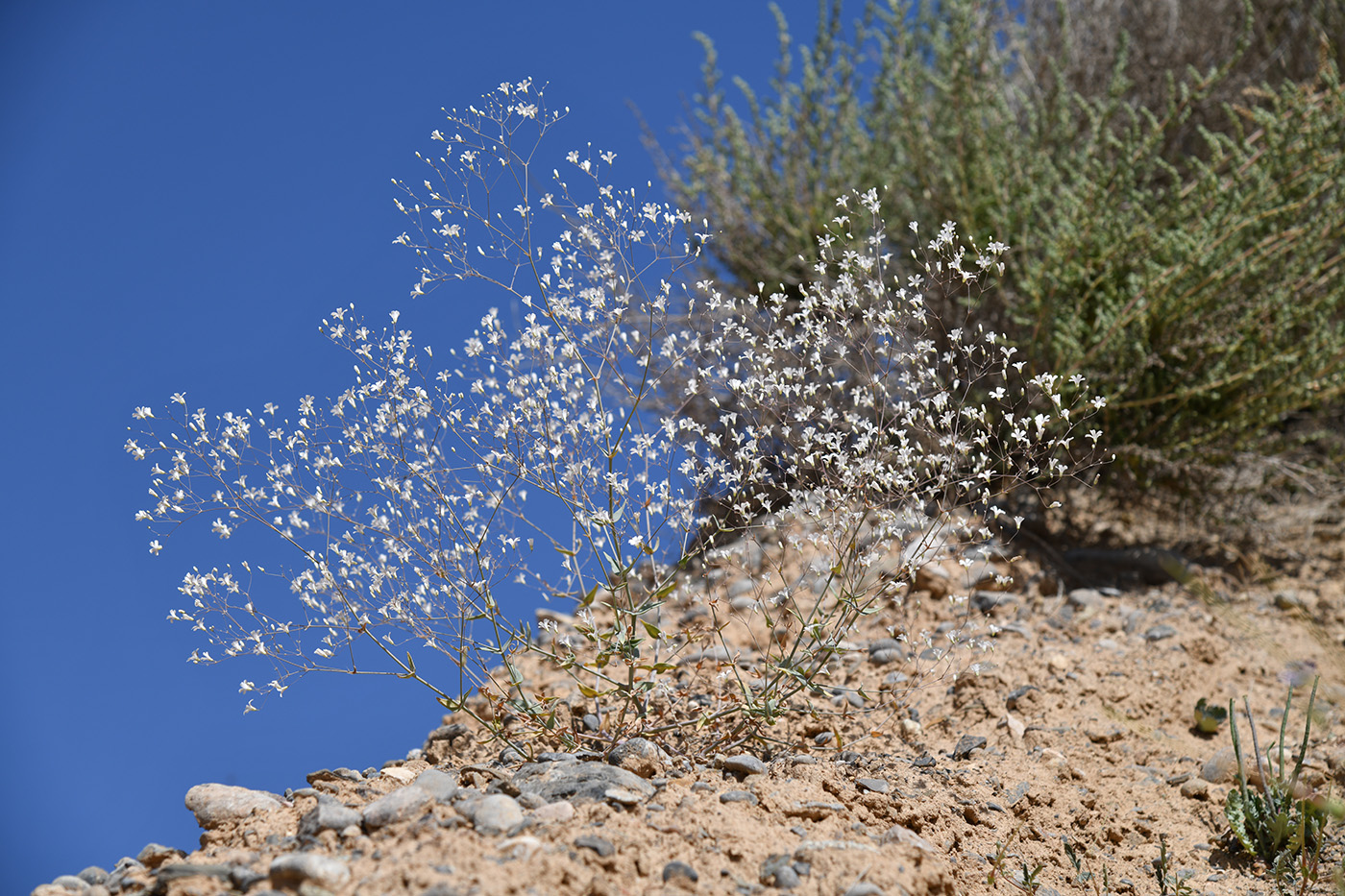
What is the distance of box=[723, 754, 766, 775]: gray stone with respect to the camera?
3.02 m

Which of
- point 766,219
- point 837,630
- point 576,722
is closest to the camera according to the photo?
point 837,630

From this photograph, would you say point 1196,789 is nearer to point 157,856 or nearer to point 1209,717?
point 1209,717

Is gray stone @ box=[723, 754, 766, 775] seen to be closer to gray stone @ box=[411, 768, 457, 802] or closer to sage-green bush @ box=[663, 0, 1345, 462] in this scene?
gray stone @ box=[411, 768, 457, 802]

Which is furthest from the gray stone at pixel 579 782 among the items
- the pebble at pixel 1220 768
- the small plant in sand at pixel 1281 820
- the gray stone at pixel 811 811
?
the pebble at pixel 1220 768

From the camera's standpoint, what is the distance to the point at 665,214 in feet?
10.9

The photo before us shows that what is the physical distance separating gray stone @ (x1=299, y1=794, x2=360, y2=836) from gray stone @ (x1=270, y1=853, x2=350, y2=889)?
0.22 meters

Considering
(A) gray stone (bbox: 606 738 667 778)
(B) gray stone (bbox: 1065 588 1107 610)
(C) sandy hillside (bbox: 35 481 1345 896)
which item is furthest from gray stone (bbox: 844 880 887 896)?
(B) gray stone (bbox: 1065 588 1107 610)

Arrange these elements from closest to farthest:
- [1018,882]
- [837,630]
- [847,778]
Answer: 1. [1018,882]
2. [847,778]
3. [837,630]

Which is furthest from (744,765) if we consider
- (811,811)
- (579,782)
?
(579,782)

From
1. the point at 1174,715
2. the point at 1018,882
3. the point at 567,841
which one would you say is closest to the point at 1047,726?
the point at 1174,715

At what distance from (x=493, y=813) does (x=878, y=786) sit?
127 cm

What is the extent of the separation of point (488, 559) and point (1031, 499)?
407 cm

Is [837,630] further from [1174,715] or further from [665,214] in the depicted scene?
[1174,715]

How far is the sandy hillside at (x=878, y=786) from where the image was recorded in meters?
Answer: 2.38
